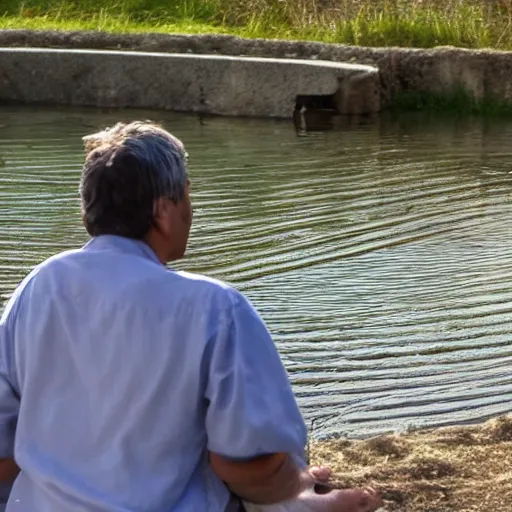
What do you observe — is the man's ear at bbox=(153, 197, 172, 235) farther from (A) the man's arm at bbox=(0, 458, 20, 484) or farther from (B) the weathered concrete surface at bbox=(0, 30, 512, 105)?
(B) the weathered concrete surface at bbox=(0, 30, 512, 105)

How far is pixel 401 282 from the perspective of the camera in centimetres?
541

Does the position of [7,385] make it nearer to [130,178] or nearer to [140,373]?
[140,373]

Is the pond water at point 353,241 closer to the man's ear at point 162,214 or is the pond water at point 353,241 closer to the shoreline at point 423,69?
the shoreline at point 423,69

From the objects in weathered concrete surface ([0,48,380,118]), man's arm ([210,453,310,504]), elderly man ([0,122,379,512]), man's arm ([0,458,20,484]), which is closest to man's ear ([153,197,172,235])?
elderly man ([0,122,379,512])

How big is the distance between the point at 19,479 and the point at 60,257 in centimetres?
37

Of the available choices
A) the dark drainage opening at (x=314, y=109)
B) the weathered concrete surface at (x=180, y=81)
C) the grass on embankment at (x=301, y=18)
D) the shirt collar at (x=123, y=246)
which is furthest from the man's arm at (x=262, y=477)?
the grass on embankment at (x=301, y=18)

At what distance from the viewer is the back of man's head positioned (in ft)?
6.46

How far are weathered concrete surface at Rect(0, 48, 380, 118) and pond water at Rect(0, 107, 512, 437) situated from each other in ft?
1.31

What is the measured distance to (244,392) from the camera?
6.21 ft

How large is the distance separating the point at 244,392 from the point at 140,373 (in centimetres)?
17

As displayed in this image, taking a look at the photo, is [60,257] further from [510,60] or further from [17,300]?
[510,60]

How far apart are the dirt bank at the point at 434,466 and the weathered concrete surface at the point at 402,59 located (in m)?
7.09

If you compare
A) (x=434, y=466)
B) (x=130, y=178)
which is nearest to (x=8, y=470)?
(x=130, y=178)

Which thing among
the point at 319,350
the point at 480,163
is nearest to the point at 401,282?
the point at 319,350
